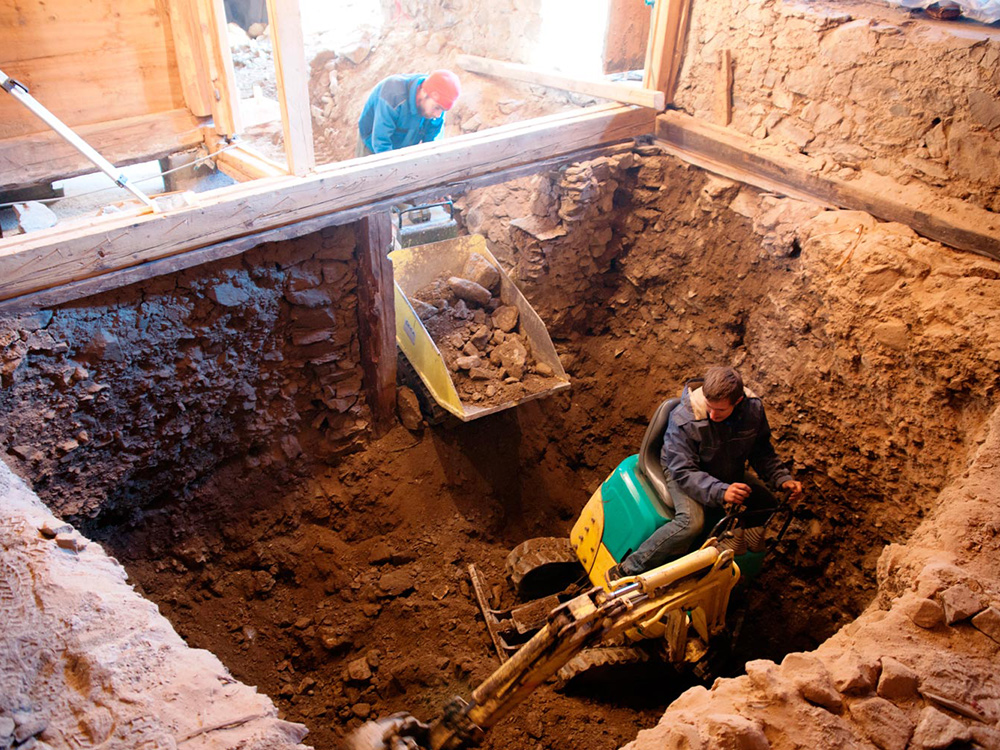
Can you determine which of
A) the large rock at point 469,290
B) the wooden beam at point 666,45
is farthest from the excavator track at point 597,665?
the wooden beam at point 666,45

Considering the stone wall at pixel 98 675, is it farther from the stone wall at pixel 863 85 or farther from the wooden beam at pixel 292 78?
the stone wall at pixel 863 85

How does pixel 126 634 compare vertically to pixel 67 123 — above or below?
below

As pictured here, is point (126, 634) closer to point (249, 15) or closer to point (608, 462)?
point (608, 462)

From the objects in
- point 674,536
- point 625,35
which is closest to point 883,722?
point 674,536

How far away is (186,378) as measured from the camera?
11.7ft

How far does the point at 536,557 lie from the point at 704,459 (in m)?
1.22

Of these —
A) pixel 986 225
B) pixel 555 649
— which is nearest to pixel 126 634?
pixel 555 649

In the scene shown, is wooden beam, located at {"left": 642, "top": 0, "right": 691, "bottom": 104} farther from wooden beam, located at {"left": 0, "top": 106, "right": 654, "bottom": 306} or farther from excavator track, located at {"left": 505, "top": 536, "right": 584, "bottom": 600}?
excavator track, located at {"left": 505, "top": 536, "right": 584, "bottom": 600}

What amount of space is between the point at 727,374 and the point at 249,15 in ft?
26.2

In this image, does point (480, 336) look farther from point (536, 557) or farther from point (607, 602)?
point (607, 602)

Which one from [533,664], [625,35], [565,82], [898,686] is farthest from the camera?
[625,35]

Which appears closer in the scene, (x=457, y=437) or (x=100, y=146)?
(x=100, y=146)

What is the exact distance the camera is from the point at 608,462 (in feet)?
16.0

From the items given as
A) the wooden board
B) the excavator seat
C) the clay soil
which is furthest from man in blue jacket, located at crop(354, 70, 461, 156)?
the excavator seat
